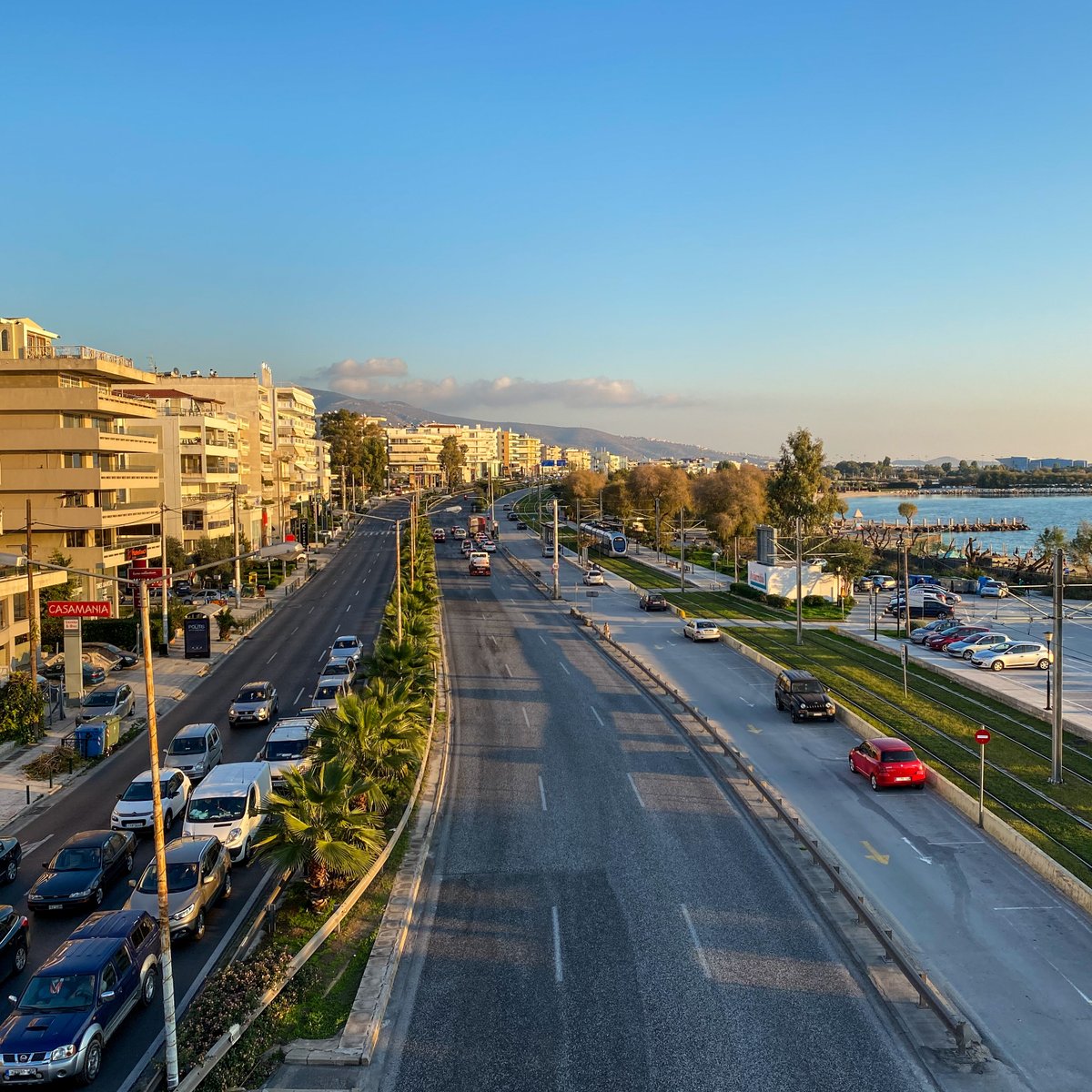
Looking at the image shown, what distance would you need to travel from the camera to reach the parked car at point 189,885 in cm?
1702

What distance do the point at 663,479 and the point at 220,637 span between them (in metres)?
71.5

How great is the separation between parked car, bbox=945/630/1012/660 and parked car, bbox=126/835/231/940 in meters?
39.3

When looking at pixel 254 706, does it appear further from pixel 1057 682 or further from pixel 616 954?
pixel 1057 682

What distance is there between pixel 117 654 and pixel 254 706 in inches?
654

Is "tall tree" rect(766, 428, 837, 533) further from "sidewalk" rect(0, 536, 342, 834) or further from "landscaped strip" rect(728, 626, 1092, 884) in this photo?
"sidewalk" rect(0, 536, 342, 834)

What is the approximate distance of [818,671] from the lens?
4228 centimetres

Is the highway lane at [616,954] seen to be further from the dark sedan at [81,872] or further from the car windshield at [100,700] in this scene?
the car windshield at [100,700]

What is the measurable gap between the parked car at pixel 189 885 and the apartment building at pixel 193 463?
2072 inches

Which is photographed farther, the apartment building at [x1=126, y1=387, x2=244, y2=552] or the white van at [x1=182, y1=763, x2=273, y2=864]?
the apartment building at [x1=126, y1=387, x2=244, y2=552]

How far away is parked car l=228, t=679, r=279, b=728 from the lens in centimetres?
3403

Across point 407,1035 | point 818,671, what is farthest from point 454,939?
point 818,671

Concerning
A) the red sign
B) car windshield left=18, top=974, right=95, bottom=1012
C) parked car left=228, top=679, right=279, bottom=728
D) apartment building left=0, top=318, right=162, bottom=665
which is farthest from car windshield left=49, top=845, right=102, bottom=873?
apartment building left=0, top=318, right=162, bottom=665

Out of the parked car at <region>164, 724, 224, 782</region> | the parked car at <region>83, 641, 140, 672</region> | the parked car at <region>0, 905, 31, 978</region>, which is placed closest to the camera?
the parked car at <region>0, 905, 31, 978</region>

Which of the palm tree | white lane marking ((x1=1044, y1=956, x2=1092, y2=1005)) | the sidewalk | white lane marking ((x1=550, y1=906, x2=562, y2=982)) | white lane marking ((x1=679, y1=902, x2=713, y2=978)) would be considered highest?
the palm tree
